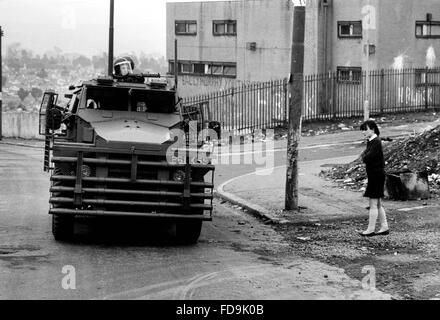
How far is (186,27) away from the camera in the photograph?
44062mm

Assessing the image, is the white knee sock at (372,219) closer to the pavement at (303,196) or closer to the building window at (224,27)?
the pavement at (303,196)

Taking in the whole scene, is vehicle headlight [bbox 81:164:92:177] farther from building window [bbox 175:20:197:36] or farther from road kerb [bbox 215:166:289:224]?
building window [bbox 175:20:197:36]

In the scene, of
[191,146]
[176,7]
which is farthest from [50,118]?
[176,7]

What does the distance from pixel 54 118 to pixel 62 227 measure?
1.90 meters

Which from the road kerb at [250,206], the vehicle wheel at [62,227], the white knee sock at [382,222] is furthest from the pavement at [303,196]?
the vehicle wheel at [62,227]

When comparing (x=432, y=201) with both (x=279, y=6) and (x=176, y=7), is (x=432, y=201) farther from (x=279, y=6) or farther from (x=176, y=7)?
(x=176, y=7)

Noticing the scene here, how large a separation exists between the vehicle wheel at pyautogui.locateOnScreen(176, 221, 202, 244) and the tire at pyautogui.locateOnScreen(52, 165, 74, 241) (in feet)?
5.09

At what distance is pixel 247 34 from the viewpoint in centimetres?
4019

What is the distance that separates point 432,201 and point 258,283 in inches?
269

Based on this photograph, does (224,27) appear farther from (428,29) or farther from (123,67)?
(123,67)

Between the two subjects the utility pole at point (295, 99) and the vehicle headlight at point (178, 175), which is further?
the utility pole at point (295, 99)

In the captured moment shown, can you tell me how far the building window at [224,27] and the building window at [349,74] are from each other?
7704 mm

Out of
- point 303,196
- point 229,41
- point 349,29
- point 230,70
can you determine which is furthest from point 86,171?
point 230,70

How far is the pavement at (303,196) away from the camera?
14.9m
